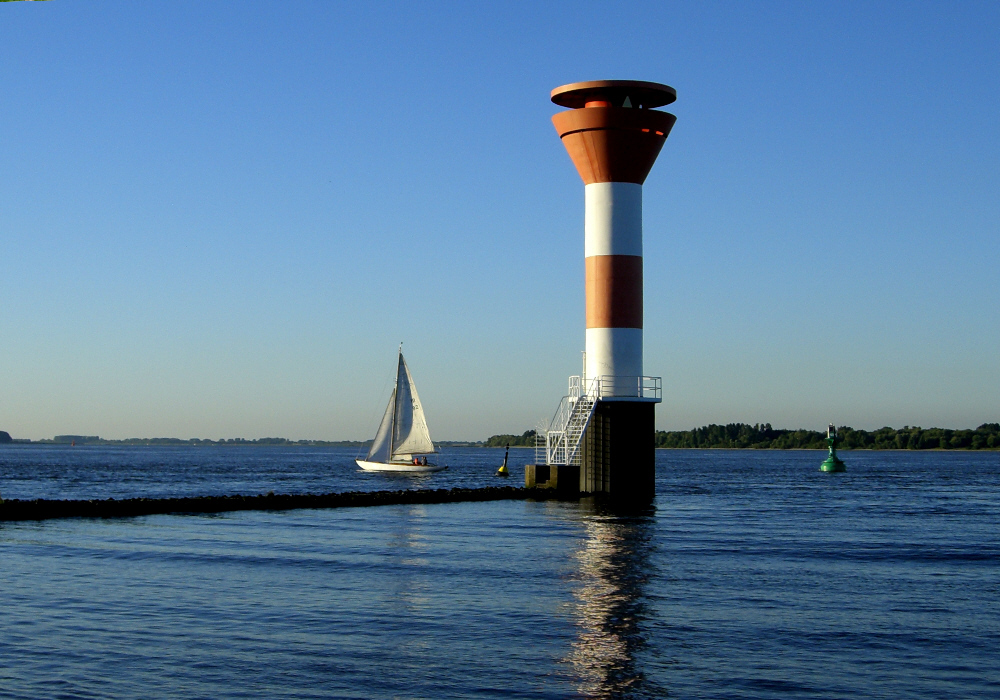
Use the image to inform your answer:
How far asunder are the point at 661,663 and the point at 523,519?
25149 mm

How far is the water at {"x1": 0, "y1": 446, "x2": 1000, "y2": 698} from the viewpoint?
14.9 m

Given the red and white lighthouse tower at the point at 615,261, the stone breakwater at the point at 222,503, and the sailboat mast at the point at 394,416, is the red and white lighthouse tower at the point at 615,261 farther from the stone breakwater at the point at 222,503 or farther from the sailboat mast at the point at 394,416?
the sailboat mast at the point at 394,416

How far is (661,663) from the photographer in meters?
16.0

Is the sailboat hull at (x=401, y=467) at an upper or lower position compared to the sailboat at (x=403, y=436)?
lower

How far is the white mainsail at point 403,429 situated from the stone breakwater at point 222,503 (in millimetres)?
41017

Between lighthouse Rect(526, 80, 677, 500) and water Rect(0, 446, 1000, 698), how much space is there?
8.71 m

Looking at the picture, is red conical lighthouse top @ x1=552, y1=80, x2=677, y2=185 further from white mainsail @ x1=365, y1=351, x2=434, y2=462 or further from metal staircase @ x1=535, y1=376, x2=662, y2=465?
white mainsail @ x1=365, y1=351, x2=434, y2=462

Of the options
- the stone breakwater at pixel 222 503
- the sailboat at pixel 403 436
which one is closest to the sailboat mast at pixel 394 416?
the sailboat at pixel 403 436

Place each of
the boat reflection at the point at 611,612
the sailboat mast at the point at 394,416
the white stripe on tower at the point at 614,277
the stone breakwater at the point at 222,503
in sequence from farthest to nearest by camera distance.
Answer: the sailboat mast at the point at 394,416 → the white stripe on tower at the point at 614,277 → the stone breakwater at the point at 222,503 → the boat reflection at the point at 611,612

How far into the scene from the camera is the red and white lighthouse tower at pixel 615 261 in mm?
46125

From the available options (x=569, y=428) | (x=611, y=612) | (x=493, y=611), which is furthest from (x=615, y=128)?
(x=493, y=611)

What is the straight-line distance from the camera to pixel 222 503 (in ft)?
150

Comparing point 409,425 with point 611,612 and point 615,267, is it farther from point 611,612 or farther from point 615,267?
point 611,612

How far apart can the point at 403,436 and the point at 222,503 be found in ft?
168
